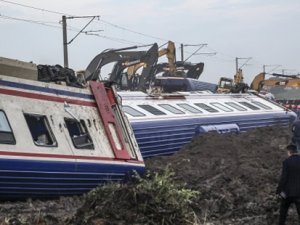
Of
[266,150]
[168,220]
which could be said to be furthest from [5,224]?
[266,150]

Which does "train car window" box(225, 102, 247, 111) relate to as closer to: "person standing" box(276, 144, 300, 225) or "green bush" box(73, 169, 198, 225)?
"person standing" box(276, 144, 300, 225)

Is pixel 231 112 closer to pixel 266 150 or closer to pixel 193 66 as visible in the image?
pixel 266 150

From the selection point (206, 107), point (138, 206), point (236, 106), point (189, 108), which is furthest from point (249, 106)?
point (138, 206)

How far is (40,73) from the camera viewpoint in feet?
35.7

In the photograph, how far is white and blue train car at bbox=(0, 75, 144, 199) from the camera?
905 centimetres

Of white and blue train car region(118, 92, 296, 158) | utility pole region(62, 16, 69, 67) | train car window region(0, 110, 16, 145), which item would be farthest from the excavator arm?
train car window region(0, 110, 16, 145)

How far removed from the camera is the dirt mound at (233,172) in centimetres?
973

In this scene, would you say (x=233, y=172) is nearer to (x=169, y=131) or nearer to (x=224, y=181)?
(x=224, y=181)

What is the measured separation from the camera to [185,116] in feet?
51.9

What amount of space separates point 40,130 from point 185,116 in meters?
6.54

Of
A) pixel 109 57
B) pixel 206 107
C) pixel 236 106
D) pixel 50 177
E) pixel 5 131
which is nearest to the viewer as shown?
pixel 5 131

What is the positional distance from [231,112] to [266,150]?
3208mm

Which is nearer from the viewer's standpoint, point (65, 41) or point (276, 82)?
point (65, 41)

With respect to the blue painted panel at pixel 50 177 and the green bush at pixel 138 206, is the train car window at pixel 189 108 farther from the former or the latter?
the green bush at pixel 138 206
